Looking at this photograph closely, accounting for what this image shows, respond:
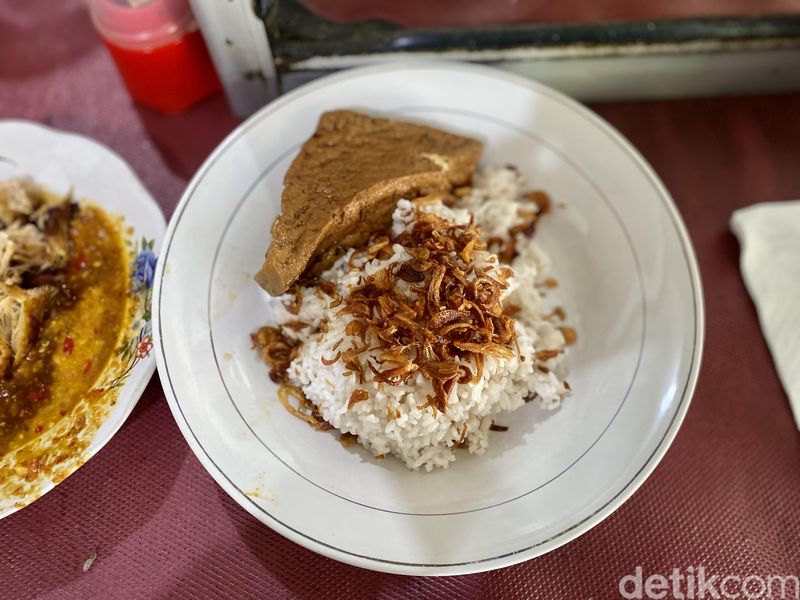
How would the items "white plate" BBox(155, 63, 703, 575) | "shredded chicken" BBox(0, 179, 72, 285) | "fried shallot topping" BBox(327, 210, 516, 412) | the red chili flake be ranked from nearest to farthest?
1. "white plate" BBox(155, 63, 703, 575)
2. "fried shallot topping" BBox(327, 210, 516, 412)
3. the red chili flake
4. "shredded chicken" BBox(0, 179, 72, 285)

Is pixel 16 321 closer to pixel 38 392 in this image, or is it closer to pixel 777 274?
pixel 38 392

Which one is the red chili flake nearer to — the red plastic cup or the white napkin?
the red plastic cup

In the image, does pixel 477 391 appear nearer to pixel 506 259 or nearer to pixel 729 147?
pixel 506 259

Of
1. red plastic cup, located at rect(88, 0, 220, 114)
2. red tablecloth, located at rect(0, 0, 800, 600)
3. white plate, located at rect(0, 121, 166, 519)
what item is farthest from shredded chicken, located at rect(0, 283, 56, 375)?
red plastic cup, located at rect(88, 0, 220, 114)

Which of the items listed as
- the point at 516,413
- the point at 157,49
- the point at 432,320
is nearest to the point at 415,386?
the point at 432,320

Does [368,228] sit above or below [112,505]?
above

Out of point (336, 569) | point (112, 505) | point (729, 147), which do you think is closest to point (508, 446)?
point (336, 569)

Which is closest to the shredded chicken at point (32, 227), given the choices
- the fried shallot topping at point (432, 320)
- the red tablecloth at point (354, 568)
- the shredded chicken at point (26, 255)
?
the shredded chicken at point (26, 255)
